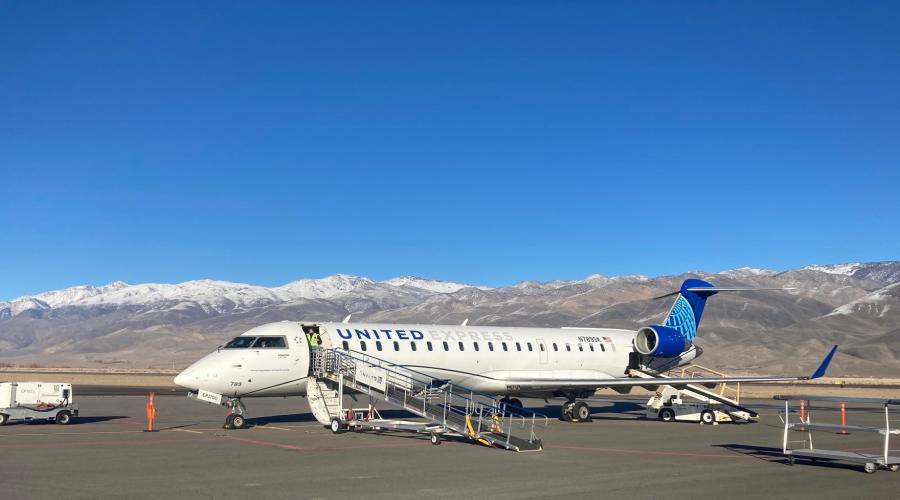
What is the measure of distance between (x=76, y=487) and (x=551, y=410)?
27857 mm

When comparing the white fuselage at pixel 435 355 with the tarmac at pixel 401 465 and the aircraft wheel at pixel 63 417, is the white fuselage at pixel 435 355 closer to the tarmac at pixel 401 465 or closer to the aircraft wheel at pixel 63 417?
the tarmac at pixel 401 465

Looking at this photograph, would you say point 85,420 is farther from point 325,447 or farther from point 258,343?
point 325,447

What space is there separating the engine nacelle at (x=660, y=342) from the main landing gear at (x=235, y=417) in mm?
17256

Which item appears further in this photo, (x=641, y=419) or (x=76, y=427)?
(x=641, y=419)

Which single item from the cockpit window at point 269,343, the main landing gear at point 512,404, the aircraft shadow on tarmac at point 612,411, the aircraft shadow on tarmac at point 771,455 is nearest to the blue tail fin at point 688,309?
the aircraft shadow on tarmac at point 612,411

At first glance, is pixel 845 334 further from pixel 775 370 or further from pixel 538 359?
pixel 538 359

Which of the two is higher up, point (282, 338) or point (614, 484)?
point (282, 338)

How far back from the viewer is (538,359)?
111ft

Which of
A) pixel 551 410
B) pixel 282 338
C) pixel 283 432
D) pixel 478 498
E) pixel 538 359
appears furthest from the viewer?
pixel 551 410

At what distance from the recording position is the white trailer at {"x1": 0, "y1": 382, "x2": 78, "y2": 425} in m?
28.0

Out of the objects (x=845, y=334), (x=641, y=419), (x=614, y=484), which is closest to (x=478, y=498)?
(x=614, y=484)

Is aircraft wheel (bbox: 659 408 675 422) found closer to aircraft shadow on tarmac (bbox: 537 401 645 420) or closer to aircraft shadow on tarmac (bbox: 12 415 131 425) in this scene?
aircraft shadow on tarmac (bbox: 537 401 645 420)

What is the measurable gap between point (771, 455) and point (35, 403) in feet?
73.6

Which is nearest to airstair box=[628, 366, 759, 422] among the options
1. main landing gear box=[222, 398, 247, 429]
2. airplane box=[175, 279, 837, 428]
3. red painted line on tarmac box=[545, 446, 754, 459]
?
airplane box=[175, 279, 837, 428]
